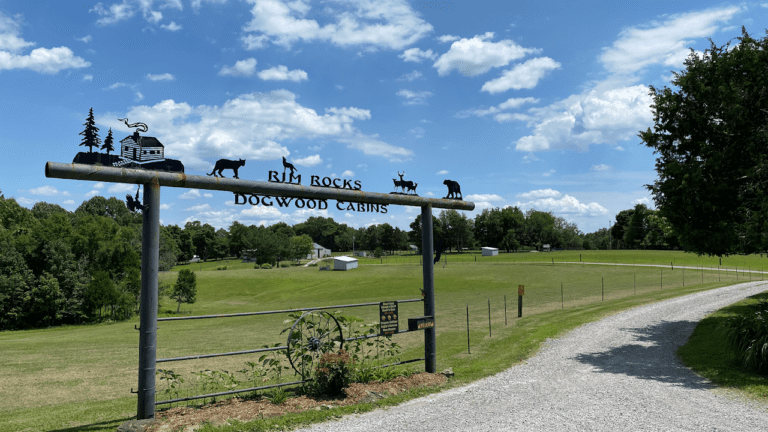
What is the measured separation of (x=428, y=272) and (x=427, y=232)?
948 millimetres

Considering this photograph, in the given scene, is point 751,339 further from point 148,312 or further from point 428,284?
point 148,312

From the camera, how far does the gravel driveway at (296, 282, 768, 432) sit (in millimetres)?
6809

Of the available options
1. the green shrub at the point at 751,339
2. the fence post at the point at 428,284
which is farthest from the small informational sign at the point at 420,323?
the green shrub at the point at 751,339

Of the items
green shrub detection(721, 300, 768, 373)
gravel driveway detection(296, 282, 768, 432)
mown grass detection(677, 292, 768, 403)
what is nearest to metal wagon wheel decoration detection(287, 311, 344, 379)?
gravel driveway detection(296, 282, 768, 432)

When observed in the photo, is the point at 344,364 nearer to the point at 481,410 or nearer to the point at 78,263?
the point at 481,410

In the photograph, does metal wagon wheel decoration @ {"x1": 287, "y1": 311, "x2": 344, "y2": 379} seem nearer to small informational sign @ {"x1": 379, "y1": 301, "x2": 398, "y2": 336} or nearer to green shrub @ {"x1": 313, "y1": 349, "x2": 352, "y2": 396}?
green shrub @ {"x1": 313, "y1": 349, "x2": 352, "y2": 396}

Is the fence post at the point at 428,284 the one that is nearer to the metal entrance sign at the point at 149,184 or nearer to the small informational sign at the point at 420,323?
the small informational sign at the point at 420,323

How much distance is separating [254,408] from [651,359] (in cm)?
1102

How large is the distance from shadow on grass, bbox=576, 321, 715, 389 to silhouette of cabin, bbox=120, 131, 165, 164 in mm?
11099

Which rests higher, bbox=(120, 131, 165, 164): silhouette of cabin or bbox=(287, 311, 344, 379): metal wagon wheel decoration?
bbox=(120, 131, 165, 164): silhouette of cabin

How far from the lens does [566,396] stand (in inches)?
335

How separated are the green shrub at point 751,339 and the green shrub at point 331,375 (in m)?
9.70

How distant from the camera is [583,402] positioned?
320 inches

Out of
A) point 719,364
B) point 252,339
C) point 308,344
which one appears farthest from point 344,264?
point 308,344
